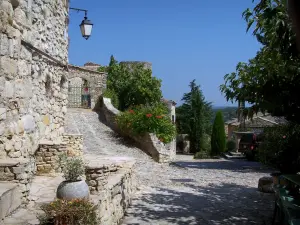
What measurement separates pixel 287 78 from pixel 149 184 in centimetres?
473

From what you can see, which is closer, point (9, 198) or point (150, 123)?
point (9, 198)

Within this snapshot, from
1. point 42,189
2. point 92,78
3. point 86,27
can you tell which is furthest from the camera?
point 92,78

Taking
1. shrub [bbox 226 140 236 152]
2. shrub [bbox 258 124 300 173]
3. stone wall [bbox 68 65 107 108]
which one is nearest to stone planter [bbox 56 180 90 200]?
shrub [bbox 258 124 300 173]

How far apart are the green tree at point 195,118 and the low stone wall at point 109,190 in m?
24.9

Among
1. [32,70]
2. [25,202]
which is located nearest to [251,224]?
[25,202]

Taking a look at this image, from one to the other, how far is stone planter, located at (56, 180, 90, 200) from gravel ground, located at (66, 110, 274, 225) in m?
1.64

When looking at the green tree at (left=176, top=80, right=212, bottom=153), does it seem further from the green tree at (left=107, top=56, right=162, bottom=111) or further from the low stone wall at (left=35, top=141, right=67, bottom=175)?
the low stone wall at (left=35, top=141, right=67, bottom=175)

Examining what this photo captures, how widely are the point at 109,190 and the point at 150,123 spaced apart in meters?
7.67

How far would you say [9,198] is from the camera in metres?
4.28

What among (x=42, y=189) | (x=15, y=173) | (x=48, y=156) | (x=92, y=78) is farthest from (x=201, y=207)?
(x=92, y=78)

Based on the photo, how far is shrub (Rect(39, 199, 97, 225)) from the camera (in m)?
3.70

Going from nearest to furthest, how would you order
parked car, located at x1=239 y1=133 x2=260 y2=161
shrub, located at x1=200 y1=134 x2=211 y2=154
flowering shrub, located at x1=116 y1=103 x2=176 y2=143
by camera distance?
flowering shrub, located at x1=116 y1=103 x2=176 y2=143
parked car, located at x1=239 y1=133 x2=260 y2=161
shrub, located at x1=200 y1=134 x2=211 y2=154

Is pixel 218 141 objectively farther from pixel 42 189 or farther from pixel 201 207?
pixel 42 189

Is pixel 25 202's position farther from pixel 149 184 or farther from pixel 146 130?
pixel 146 130
